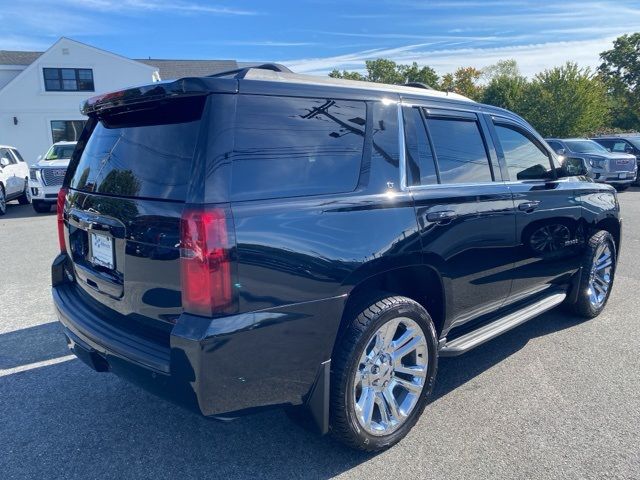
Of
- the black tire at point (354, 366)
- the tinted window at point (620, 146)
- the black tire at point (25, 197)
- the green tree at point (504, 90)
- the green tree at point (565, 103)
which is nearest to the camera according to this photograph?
the black tire at point (354, 366)

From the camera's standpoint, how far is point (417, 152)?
3.10 meters

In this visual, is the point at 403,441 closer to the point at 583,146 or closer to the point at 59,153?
the point at 59,153

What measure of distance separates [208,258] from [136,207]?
0.56 meters

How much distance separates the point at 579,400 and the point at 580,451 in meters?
0.62

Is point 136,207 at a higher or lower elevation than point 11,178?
higher

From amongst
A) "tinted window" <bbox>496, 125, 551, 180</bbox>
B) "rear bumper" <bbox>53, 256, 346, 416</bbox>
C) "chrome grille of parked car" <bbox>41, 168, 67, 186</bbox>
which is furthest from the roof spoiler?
"chrome grille of parked car" <bbox>41, 168, 67, 186</bbox>

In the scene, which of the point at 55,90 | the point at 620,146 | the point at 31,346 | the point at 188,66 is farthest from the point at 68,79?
the point at 31,346

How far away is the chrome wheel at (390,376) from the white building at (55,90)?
28919mm

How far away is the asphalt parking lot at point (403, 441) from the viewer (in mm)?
2723

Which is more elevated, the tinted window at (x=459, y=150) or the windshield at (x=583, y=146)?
the tinted window at (x=459, y=150)

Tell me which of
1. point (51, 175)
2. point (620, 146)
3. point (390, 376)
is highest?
point (620, 146)

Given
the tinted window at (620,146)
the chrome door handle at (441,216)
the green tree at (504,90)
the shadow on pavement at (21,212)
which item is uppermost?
the green tree at (504,90)

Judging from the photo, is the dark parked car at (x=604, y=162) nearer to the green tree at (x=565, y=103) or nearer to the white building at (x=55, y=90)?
the green tree at (x=565, y=103)

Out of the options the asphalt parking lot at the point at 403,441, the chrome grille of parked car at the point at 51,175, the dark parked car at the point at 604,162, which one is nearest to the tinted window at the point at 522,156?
the asphalt parking lot at the point at 403,441
